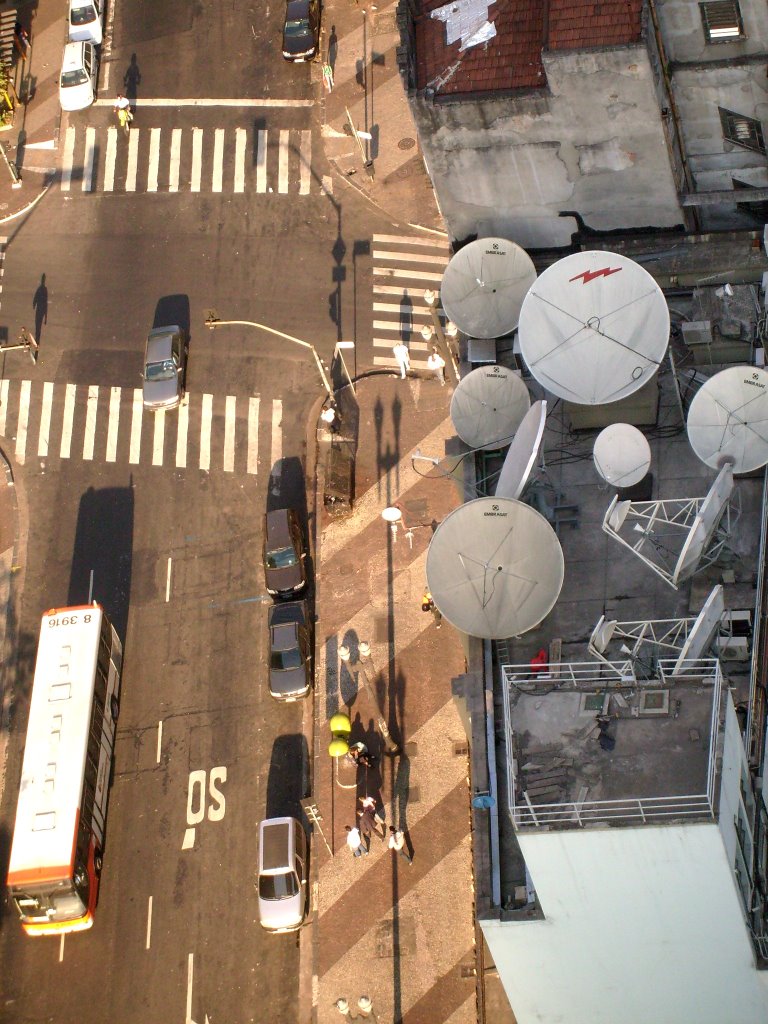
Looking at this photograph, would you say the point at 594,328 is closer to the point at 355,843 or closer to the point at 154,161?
the point at 355,843

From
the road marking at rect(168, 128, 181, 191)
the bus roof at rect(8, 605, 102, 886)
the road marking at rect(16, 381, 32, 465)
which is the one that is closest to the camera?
the bus roof at rect(8, 605, 102, 886)

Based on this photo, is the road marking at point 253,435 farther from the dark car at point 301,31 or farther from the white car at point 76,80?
the white car at point 76,80

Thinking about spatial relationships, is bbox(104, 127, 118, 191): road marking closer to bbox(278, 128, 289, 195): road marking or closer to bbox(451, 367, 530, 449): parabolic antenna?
bbox(278, 128, 289, 195): road marking

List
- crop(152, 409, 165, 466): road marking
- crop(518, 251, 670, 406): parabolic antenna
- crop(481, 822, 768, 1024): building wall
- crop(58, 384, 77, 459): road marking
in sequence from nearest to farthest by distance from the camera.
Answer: crop(481, 822, 768, 1024): building wall, crop(518, 251, 670, 406): parabolic antenna, crop(152, 409, 165, 466): road marking, crop(58, 384, 77, 459): road marking

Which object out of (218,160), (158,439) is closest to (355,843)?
(158,439)

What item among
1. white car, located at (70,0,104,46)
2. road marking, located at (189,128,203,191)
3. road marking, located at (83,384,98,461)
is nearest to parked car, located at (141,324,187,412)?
road marking, located at (83,384,98,461)

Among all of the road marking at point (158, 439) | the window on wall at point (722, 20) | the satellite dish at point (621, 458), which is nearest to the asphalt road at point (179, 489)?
the road marking at point (158, 439)
